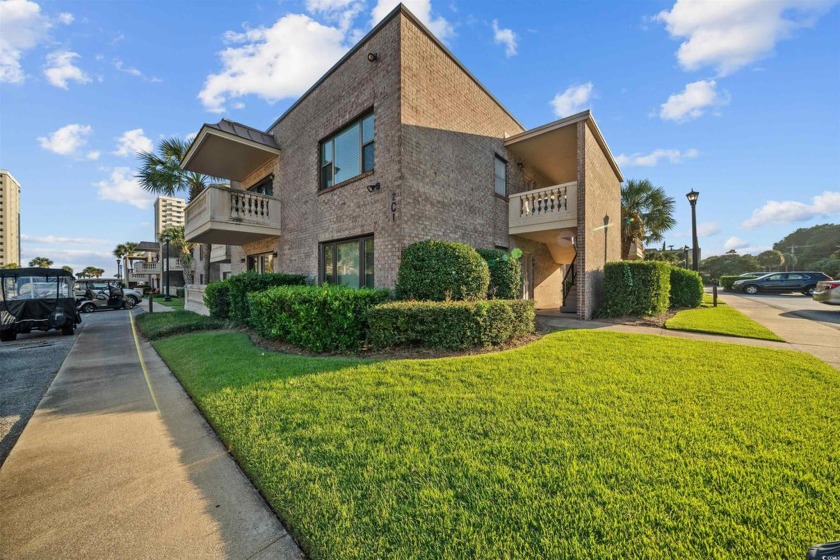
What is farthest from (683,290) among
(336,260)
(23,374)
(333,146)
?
(23,374)

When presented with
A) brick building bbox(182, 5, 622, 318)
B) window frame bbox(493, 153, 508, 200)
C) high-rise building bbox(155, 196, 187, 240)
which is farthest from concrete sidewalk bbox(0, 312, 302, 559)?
high-rise building bbox(155, 196, 187, 240)

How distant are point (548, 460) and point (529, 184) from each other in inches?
499

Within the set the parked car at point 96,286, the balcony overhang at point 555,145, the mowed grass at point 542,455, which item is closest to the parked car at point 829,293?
the balcony overhang at point 555,145

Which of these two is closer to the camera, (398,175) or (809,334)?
(809,334)

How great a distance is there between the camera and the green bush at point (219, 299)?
11.0 m

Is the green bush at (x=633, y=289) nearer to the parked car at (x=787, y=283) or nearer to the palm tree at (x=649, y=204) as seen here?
the palm tree at (x=649, y=204)

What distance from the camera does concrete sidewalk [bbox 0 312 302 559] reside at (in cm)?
212

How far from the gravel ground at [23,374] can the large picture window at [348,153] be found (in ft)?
24.7

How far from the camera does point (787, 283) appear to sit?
21.2 m

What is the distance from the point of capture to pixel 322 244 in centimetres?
1015

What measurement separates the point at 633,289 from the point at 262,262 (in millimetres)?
13876

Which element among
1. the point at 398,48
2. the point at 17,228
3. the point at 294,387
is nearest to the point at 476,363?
the point at 294,387

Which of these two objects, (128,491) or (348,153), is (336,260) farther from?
(128,491)

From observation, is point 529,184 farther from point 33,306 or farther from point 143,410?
point 33,306
